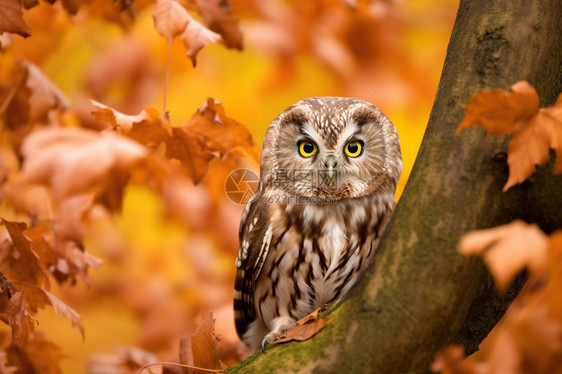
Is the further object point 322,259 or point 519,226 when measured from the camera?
point 322,259

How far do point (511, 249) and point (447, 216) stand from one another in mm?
462

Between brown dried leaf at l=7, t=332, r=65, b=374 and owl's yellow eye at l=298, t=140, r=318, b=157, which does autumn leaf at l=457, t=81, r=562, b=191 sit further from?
brown dried leaf at l=7, t=332, r=65, b=374

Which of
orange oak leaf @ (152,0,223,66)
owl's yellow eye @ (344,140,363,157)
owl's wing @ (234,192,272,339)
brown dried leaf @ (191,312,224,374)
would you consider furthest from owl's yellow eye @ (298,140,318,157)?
brown dried leaf @ (191,312,224,374)

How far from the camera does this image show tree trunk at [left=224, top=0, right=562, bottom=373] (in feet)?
4.23

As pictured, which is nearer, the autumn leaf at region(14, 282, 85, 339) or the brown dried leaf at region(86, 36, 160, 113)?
the autumn leaf at region(14, 282, 85, 339)

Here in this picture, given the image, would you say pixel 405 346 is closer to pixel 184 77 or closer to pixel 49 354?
pixel 49 354

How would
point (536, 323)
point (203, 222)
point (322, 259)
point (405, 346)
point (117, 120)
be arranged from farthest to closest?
point (203, 222) < point (322, 259) < point (117, 120) < point (405, 346) < point (536, 323)

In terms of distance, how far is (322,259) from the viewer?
1881 mm

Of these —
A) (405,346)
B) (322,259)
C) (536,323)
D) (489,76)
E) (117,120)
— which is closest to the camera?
(536,323)

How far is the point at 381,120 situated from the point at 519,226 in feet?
3.60

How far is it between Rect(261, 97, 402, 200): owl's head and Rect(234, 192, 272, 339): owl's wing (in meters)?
0.10

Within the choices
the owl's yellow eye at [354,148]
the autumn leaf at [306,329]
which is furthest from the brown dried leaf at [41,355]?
the owl's yellow eye at [354,148]

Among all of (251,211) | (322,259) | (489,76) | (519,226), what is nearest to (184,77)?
(251,211)

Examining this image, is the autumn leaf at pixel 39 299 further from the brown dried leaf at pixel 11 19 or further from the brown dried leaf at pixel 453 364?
the brown dried leaf at pixel 453 364
